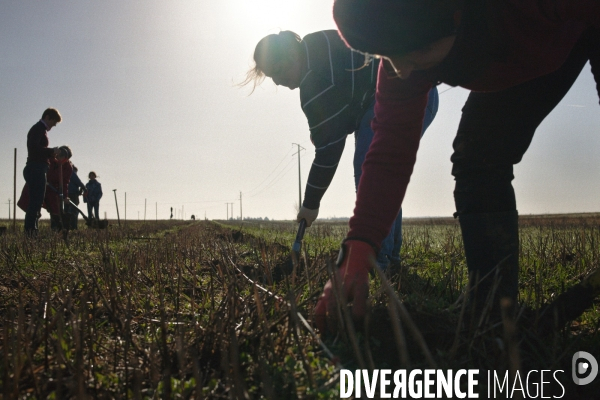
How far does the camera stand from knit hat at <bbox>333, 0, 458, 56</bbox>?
1157 millimetres

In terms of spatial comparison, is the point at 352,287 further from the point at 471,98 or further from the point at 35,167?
the point at 35,167

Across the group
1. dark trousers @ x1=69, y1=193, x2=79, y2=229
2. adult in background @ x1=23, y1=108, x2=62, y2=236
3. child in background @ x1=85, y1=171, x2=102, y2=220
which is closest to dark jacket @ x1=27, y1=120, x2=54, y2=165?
adult in background @ x1=23, y1=108, x2=62, y2=236

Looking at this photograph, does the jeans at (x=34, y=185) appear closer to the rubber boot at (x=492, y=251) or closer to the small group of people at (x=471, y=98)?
the small group of people at (x=471, y=98)

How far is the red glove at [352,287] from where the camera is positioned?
51.1 inches

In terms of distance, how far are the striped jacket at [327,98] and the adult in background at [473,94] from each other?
1.13 m

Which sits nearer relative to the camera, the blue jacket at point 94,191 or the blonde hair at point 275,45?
the blonde hair at point 275,45

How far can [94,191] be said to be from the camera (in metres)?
14.3

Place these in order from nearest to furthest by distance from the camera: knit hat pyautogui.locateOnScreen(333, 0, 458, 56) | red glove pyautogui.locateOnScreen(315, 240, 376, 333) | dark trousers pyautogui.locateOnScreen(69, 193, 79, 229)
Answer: knit hat pyautogui.locateOnScreen(333, 0, 458, 56)
red glove pyautogui.locateOnScreen(315, 240, 376, 333)
dark trousers pyautogui.locateOnScreen(69, 193, 79, 229)

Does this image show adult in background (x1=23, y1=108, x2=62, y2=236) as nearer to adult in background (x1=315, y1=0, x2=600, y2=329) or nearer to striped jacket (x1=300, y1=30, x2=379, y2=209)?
striped jacket (x1=300, y1=30, x2=379, y2=209)

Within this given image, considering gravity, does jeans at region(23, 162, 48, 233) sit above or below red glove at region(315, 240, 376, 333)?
above

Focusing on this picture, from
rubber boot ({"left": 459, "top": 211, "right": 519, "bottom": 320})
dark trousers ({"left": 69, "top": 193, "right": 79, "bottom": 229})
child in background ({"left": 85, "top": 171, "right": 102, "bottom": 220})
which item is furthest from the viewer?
child in background ({"left": 85, "top": 171, "right": 102, "bottom": 220})

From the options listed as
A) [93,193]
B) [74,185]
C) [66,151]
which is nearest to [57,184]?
[66,151]

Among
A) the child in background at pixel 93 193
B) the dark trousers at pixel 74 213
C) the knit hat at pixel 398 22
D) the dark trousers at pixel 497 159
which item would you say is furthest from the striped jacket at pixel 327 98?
the child in background at pixel 93 193

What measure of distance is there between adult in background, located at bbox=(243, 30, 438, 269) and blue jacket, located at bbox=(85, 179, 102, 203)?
13060 millimetres
